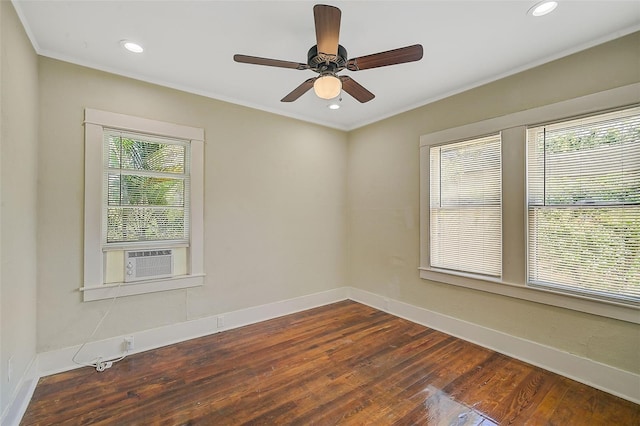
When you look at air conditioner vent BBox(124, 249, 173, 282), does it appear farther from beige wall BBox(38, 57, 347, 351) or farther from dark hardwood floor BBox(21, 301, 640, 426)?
dark hardwood floor BBox(21, 301, 640, 426)

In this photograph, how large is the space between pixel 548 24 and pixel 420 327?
3192 mm

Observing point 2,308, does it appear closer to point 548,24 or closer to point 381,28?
point 381,28

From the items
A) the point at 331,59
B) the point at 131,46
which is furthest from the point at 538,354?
the point at 131,46

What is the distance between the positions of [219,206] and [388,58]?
8.02 ft

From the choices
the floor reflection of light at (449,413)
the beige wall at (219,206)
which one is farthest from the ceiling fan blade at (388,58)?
the floor reflection of light at (449,413)

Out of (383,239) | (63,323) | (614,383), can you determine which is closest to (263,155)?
(383,239)

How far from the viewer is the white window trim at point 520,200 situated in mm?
2240

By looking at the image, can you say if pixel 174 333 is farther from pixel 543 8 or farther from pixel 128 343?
pixel 543 8

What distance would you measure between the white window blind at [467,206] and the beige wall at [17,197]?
3.82 m

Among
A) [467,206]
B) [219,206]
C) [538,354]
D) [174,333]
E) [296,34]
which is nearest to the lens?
[296,34]

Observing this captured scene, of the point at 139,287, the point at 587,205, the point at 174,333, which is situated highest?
the point at 587,205

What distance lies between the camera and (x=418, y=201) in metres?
3.66

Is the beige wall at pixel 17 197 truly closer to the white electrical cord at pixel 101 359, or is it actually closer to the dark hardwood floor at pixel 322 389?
the white electrical cord at pixel 101 359

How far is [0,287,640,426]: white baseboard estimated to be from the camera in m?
2.17
